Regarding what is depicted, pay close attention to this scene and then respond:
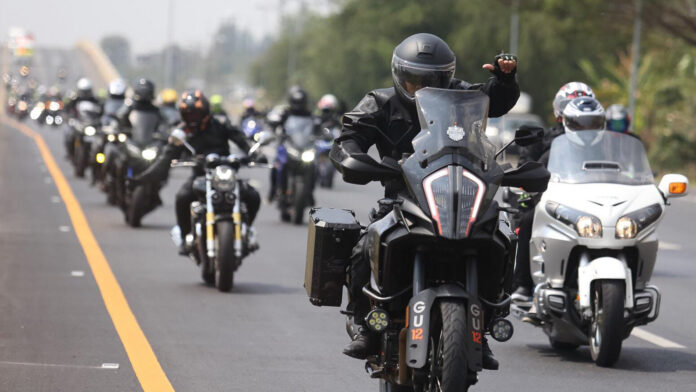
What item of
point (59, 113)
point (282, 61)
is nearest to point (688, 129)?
point (59, 113)

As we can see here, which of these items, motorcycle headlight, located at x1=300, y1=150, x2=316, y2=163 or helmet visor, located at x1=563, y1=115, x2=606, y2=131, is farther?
motorcycle headlight, located at x1=300, y1=150, x2=316, y2=163

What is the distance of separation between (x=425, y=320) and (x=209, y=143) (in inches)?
328

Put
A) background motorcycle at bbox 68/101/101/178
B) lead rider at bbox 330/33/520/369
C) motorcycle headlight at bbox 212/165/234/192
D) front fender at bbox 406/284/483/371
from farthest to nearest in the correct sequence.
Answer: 1. background motorcycle at bbox 68/101/101/178
2. motorcycle headlight at bbox 212/165/234/192
3. lead rider at bbox 330/33/520/369
4. front fender at bbox 406/284/483/371

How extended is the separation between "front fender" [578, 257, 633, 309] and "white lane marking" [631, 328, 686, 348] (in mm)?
1432

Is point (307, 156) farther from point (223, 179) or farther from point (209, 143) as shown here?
point (223, 179)

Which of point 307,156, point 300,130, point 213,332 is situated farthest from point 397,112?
point 300,130

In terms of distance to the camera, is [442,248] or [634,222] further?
[634,222]

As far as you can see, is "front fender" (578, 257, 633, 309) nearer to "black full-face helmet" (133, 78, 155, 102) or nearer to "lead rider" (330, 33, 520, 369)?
"lead rider" (330, 33, 520, 369)

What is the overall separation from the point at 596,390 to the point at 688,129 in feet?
104

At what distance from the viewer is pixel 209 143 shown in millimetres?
14742

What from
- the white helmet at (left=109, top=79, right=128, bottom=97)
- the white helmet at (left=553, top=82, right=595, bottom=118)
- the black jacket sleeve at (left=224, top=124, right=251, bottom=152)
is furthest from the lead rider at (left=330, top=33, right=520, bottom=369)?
the white helmet at (left=109, top=79, right=128, bottom=97)

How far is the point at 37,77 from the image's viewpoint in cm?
15900

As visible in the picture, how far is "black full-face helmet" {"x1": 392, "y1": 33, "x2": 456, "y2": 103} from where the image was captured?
746 cm

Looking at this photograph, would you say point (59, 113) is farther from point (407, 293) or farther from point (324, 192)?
point (407, 293)
